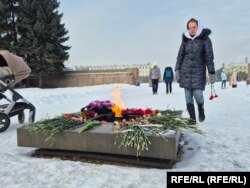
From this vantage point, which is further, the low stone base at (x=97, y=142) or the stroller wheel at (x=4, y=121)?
the stroller wheel at (x=4, y=121)

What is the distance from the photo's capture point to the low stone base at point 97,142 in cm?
381

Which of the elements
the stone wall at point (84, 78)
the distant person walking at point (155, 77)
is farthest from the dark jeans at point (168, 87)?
Result: the stone wall at point (84, 78)

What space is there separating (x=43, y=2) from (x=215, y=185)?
26647 millimetres

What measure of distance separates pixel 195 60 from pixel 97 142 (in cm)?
313

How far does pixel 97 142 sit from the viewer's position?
13.5 ft

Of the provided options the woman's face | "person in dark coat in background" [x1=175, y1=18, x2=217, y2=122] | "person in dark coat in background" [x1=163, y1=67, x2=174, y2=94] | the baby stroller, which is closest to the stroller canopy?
the baby stroller

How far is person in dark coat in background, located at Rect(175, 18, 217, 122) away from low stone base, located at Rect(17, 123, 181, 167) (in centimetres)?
250

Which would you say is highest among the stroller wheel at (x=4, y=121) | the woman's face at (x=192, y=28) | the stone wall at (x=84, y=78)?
the woman's face at (x=192, y=28)

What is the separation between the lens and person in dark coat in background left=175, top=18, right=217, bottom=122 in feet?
20.5

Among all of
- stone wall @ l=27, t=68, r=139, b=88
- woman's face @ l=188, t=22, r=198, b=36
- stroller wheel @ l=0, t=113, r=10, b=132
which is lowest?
stroller wheel @ l=0, t=113, r=10, b=132

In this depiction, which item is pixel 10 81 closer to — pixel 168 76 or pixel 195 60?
pixel 195 60

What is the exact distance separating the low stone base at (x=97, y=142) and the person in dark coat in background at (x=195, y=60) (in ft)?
8.22

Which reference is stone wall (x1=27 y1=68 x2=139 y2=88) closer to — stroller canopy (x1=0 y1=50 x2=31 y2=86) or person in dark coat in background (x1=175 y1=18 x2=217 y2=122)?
stroller canopy (x1=0 y1=50 x2=31 y2=86)

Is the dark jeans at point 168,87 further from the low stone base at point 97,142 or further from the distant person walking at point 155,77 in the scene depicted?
the low stone base at point 97,142
